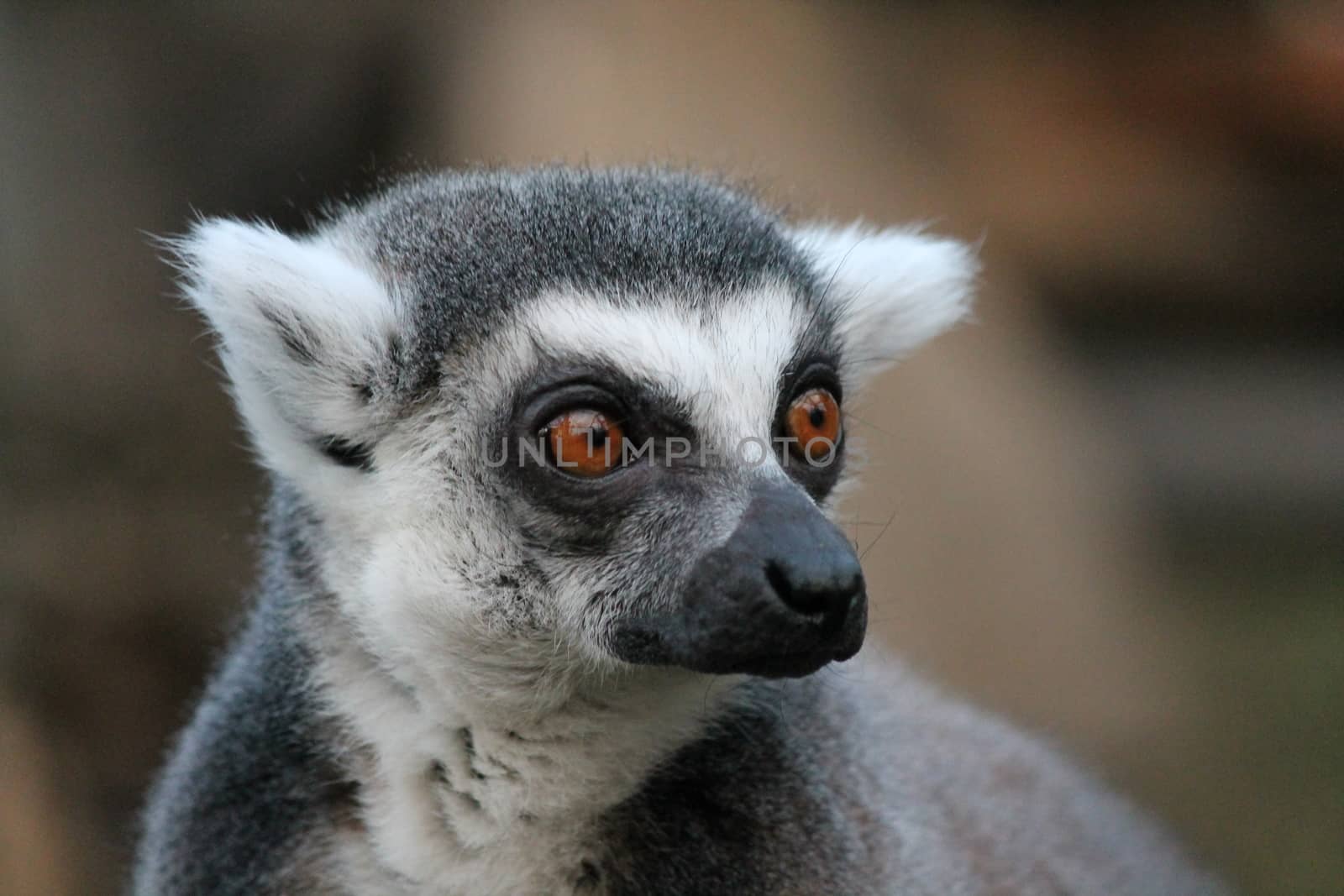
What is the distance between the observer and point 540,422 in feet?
7.57

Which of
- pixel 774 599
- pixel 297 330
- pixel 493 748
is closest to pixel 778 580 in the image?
pixel 774 599

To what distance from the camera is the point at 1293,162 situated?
6723 millimetres

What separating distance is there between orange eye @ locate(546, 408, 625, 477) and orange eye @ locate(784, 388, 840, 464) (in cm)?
36

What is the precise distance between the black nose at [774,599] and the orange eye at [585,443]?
0.26m

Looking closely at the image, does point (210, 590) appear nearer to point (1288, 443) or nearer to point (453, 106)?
point (453, 106)

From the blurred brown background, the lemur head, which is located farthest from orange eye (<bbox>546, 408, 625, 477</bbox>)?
the blurred brown background

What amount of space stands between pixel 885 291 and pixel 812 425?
55 centimetres

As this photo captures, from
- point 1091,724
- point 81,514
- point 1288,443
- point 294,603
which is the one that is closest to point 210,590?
point 81,514

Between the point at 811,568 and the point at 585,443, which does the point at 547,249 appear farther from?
the point at 811,568

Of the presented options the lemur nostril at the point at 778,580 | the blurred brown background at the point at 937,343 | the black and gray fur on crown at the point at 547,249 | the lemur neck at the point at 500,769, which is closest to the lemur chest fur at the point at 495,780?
the lemur neck at the point at 500,769

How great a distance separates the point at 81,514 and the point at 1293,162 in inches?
231

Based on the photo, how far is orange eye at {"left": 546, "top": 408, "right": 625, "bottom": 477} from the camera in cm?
226

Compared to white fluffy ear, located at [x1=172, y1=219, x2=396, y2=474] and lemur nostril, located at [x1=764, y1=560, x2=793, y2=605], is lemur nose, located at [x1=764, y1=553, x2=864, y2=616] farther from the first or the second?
white fluffy ear, located at [x1=172, y1=219, x2=396, y2=474]

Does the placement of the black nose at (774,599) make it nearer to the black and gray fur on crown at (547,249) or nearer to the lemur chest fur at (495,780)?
the lemur chest fur at (495,780)
